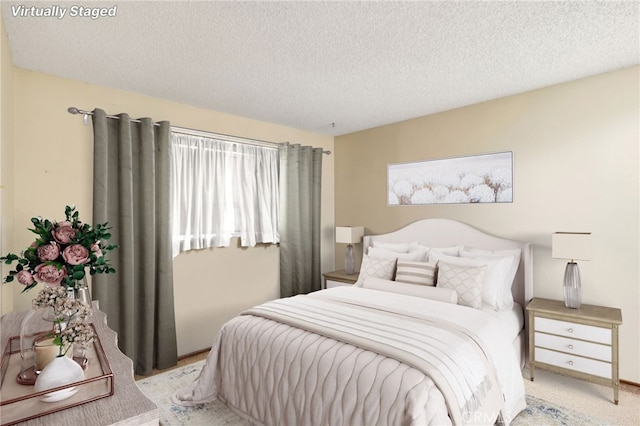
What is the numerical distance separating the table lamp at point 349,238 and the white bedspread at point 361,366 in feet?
5.15

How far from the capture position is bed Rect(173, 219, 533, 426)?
1709 mm

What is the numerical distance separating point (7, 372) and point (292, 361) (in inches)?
51.8

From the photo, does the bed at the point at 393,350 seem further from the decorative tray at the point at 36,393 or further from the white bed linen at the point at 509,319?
the decorative tray at the point at 36,393

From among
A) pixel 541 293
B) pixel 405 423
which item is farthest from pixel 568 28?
pixel 405 423

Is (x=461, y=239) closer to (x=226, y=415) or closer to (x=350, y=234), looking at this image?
(x=350, y=234)

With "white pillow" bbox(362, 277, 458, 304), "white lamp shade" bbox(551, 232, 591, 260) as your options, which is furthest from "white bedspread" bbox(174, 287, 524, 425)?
"white lamp shade" bbox(551, 232, 591, 260)

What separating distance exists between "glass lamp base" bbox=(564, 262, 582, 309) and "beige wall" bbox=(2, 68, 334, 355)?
9.84ft

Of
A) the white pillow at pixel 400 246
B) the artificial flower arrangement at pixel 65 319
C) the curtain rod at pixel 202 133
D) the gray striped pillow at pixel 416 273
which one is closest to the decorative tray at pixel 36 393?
the artificial flower arrangement at pixel 65 319

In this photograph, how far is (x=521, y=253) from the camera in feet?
10.3

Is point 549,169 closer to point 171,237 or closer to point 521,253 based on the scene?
point 521,253

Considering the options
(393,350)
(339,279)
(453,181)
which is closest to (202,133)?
(339,279)

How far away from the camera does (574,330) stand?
264cm

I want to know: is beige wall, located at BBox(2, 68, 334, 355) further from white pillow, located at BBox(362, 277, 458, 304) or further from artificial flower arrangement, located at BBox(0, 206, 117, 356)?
white pillow, located at BBox(362, 277, 458, 304)

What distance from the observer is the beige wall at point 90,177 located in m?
2.63
